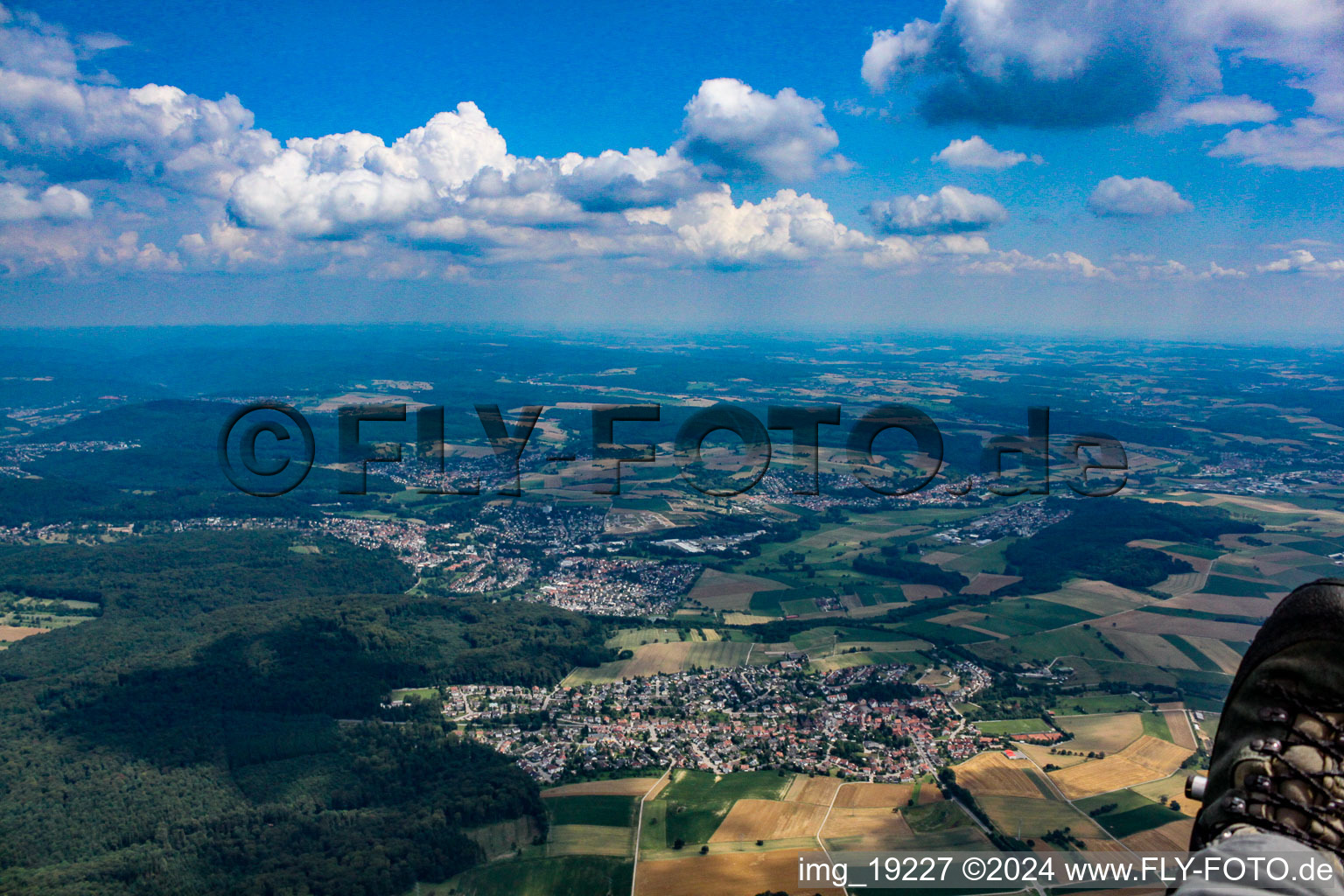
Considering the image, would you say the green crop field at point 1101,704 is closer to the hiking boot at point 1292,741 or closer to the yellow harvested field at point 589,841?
the yellow harvested field at point 589,841

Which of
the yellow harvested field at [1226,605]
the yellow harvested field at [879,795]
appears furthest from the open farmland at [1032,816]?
the yellow harvested field at [1226,605]

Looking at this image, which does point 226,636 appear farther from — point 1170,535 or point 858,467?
point 1170,535

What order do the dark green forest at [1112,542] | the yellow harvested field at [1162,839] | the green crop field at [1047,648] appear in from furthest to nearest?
the dark green forest at [1112,542] → the green crop field at [1047,648] → the yellow harvested field at [1162,839]

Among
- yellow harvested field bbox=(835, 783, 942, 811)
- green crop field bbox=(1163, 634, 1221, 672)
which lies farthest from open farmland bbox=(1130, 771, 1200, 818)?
green crop field bbox=(1163, 634, 1221, 672)

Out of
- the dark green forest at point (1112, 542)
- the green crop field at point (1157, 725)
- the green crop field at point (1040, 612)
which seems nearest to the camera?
the green crop field at point (1157, 725)

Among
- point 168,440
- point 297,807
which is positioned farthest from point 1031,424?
point 168,440

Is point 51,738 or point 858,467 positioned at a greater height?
point 858,467

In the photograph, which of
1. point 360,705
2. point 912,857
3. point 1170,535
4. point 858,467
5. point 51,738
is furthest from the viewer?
point 858,467
